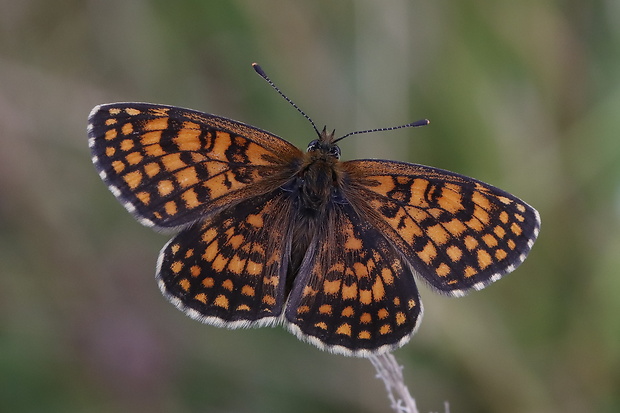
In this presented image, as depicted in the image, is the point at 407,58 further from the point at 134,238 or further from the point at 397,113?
the point at 134,238

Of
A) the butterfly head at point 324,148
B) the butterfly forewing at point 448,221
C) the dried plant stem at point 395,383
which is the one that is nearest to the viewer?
the dried plant stem at point 395,383

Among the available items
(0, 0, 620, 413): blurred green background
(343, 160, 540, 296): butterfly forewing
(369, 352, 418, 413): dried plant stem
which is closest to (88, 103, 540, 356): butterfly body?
(343, 160, 540, 296): butterfly forewing

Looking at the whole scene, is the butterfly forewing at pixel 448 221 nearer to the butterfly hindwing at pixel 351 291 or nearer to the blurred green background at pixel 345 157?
the butterfly hindwing at pixel 351 291

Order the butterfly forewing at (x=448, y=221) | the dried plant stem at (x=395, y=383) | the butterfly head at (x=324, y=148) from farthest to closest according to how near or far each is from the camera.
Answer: the butterfly head at (x=324, y=148) → the butterfly forewing at (x=448, y=221) → the dried plant stem at (x=395, y=383)

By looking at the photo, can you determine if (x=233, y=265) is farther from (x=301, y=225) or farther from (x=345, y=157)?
(x=345, y=157)

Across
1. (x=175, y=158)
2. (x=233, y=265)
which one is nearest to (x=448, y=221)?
(x=233, y=265)

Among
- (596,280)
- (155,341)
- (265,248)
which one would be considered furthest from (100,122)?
(596,280)

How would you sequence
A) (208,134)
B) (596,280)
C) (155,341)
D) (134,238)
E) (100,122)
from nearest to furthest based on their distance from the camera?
(100,122) → (208,134) → (596,280) → (155,341) → (134,238)

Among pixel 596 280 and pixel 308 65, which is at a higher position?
pixel 308 65

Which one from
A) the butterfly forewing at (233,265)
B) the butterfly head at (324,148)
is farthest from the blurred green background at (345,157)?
the butterfly forewing at (233,265)
